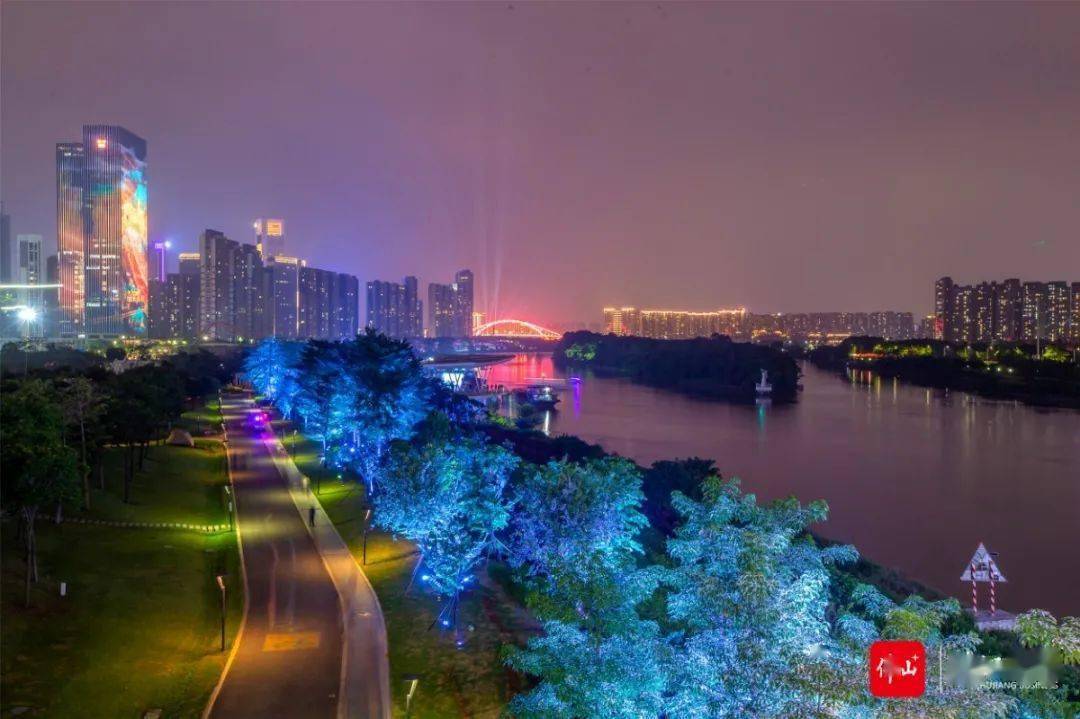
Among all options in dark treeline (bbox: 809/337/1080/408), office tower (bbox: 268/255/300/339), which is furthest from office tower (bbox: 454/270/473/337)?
dark treeline (bbox: 809/337/1080/408)

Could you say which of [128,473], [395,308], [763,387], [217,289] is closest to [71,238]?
[217,289]

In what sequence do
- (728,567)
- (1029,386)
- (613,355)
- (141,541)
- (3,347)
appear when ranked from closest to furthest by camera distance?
1. (728,567)
2. (141,541)
3. (3,347)
4. (1029,386)
5. (613,355)

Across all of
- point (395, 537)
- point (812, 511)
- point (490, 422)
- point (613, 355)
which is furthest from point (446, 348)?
point (812, 511)

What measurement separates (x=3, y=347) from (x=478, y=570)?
156ft

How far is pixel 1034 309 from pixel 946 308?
1776 centimetres

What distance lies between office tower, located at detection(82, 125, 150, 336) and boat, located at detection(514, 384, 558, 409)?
7111 cm

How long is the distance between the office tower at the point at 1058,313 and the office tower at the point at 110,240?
137 metres

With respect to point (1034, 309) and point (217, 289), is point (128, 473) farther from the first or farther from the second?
point (1034, 309)

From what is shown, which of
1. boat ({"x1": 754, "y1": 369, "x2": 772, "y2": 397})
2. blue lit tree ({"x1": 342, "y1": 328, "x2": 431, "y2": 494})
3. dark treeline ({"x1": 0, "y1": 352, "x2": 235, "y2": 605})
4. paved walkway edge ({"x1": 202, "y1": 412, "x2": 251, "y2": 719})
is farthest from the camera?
boat ({"x1": 754, "y1": 369, "x2": 772, "y2": 397})

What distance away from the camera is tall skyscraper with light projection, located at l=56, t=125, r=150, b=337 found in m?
108

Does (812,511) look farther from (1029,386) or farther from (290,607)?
(1029,386)

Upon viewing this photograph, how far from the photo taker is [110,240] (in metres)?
110

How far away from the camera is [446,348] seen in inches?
4887

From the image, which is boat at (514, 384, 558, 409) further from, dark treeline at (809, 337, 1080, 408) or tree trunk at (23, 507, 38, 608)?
tree trunk at (23, 507, 38, 608)
